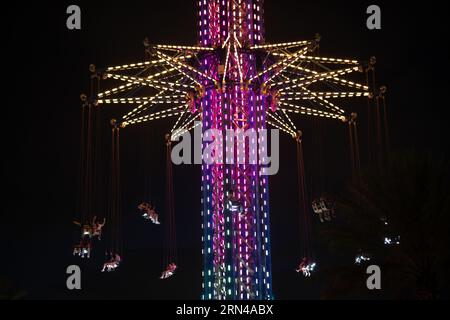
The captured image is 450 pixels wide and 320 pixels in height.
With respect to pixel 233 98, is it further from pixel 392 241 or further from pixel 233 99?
pixel 392 241

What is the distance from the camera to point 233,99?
21.9 meters

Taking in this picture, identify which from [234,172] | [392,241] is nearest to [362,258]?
[392,241]

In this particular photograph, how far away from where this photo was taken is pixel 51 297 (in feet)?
121

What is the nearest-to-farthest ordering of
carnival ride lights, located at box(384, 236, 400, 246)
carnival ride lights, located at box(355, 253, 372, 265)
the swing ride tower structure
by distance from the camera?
carnival ride lights, located at box(384, 236, 400, 246) < carnival ride lights, located at box(355, 253, 372, 265) < the swing ride tower structure

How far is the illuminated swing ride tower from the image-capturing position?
69.3 feet

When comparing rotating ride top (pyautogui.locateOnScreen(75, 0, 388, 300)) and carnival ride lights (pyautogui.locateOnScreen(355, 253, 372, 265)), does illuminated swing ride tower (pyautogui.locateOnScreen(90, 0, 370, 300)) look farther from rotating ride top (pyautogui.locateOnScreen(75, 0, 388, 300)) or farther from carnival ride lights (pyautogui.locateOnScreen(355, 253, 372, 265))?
carnival ride lights (pyautogui.locateOnScreen(355, 253, 372, 265))

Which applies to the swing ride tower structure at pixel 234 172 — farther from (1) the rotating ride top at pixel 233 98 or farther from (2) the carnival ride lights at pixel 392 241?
(2) the carnival ride lights at pixel 392 241

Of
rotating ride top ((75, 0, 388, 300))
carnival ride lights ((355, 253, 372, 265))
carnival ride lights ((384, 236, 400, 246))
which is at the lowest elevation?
carnival ride lights ((355, 253, 372, 265))

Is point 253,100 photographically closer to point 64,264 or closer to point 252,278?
point 252,278

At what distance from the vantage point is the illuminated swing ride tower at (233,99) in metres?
21.1

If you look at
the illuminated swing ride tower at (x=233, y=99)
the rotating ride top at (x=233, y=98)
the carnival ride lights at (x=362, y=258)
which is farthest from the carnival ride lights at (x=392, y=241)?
the illuminated swing ride tower at (x=233, y=99)

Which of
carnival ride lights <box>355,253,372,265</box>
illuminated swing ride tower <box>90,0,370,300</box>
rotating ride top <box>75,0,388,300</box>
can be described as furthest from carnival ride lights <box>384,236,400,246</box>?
illuminated swing ride tower <box>90,0,370,300</box>

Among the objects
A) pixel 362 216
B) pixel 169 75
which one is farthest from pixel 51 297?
pixel 362 216
